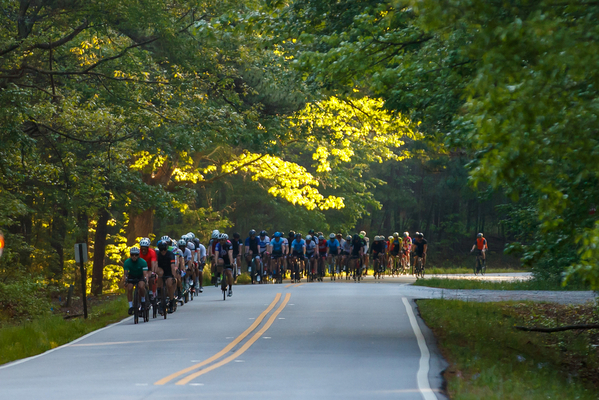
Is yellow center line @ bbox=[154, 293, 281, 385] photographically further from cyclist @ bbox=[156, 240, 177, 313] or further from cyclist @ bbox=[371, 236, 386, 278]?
cyclist @ bbox=[371, 236, 386, 278]

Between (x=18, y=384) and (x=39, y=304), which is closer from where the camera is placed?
(x=18, y=384)

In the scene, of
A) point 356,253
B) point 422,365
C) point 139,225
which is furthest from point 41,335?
point 139,225

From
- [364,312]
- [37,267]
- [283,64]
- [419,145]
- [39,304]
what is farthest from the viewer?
[419,145]

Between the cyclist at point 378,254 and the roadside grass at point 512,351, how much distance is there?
9495 mm

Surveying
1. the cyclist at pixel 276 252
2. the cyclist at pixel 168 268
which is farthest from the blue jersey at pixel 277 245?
the cyclist at pixel 168 268

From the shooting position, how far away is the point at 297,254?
102 feet

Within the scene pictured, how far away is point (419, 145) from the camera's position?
57500 millimetres

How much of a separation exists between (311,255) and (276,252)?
190 centimetres

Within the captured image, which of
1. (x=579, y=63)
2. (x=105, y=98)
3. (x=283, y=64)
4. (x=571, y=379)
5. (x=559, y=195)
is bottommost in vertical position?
(x=571, y=379)

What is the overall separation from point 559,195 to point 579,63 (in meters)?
1.32

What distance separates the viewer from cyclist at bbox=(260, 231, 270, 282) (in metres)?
29.5

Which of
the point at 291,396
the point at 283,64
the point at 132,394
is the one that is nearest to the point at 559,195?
the point at 291,396

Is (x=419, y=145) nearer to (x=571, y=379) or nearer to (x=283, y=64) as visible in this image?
(x=283, y=64)

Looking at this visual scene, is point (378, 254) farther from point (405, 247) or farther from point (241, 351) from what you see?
point (241, 351)
